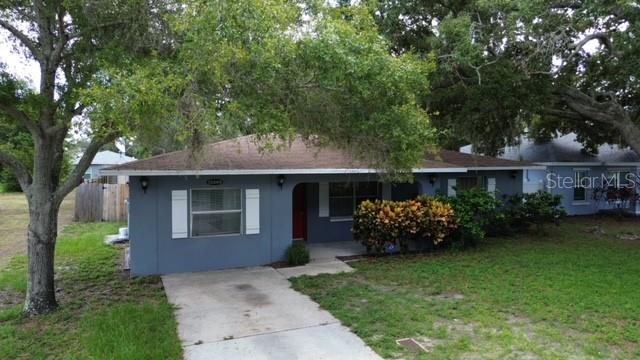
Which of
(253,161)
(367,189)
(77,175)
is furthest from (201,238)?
(367,189)

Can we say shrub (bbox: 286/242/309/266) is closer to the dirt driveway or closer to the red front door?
the red front door

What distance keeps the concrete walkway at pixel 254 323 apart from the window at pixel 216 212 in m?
1.36

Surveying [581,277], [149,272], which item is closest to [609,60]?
[581,277]

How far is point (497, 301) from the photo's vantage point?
742 cm

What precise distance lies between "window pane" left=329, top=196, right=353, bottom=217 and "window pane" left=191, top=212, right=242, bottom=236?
362cm

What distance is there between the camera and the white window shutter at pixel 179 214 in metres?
9.76

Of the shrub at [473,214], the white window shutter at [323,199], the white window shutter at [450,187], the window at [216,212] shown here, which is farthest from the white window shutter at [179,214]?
the white window shutter at [450,187]

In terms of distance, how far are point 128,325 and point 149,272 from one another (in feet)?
11.3

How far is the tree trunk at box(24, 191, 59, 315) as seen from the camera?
7129mm

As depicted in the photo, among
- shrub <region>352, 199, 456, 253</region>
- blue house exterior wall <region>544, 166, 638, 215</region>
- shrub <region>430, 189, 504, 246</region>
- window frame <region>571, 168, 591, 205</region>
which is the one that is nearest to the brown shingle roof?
shrub <region>430, 189, 504, 246</region>

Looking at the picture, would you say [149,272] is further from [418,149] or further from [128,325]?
[418,149]

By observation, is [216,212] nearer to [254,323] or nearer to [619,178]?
[254,323]

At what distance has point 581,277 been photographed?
8.88m

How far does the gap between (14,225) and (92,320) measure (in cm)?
1286
